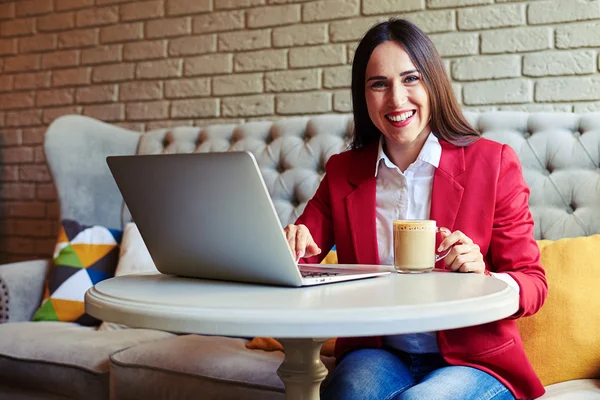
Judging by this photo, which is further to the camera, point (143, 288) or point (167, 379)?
point (167, 379)

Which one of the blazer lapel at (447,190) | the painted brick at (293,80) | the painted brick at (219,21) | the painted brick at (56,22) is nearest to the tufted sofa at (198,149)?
the painted brick at (293,80)

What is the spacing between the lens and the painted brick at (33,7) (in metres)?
3.04

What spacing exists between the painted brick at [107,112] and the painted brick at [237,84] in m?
0.49

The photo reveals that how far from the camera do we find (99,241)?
2.20 metres

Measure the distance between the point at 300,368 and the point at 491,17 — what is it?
→ 151cm

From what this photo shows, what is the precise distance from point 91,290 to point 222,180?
0.88 feet

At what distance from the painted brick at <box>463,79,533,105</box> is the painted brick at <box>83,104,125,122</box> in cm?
149

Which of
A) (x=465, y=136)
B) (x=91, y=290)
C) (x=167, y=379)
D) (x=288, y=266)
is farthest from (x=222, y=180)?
(x=167, y=379)

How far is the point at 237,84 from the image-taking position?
2.59m

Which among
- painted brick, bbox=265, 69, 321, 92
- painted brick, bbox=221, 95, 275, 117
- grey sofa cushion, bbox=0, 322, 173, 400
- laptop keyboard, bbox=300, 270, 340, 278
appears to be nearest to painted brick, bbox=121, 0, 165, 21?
painted brick, bbox=221, 95, 275, 117

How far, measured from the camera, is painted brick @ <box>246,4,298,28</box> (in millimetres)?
2469

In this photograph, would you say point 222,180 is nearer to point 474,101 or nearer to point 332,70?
point 474,101

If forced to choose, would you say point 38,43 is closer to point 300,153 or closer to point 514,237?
point 300,153

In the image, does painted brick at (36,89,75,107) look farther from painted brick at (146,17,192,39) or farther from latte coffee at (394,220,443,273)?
latte coffee at (394,220,443,273)
